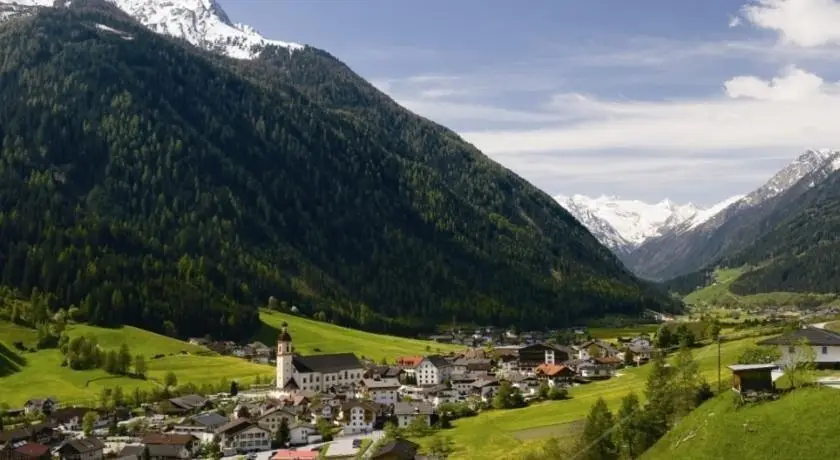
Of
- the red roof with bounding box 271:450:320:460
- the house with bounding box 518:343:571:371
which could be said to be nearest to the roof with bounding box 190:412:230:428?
the red roof with bounding box 271:450:320:460

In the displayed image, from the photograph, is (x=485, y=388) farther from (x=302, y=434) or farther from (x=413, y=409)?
(x=302, y=434)

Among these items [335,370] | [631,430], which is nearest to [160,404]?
[335,370]

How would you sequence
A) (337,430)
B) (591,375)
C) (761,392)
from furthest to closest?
(591,375), (337,430), (761,392)

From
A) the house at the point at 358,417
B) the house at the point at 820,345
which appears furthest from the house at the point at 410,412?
the house at the point at 820,345

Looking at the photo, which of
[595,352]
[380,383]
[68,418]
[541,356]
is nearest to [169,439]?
[68,418]

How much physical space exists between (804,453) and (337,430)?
285ft

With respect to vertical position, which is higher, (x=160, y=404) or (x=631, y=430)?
(x=631, y=430)

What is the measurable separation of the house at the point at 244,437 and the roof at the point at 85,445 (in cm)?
1565

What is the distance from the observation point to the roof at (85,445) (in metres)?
110

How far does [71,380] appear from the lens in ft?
523

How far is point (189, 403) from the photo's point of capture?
470 feet

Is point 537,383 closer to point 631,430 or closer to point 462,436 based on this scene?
point 462,436

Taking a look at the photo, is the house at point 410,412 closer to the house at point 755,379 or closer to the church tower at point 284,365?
the church tower at point 284,365

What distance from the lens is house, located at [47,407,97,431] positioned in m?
131
